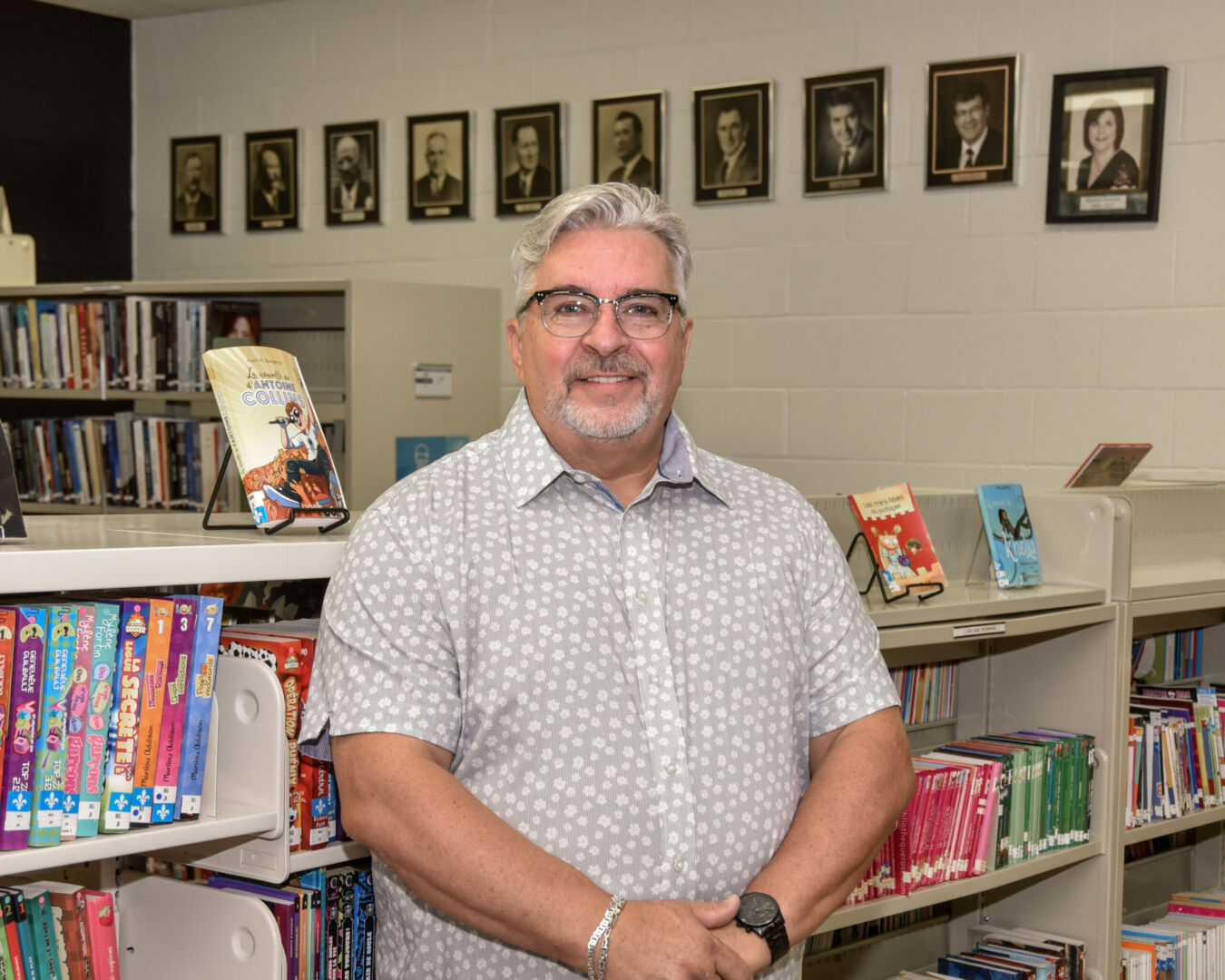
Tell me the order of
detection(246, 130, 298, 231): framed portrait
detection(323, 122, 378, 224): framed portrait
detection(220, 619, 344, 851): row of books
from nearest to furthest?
detection(220, 619, 344, 851): row of books
detection(323, 122, 378, 224): framed portrait
detection(246, 130, 298, 231): framed portrait

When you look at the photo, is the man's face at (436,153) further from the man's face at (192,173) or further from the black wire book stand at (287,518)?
the black wire book stand at (287,518)

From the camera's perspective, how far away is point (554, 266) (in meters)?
1.75

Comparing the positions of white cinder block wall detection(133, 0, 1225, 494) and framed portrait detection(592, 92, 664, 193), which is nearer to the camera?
white cinder block wall detection(133, 0, 1225, 494)

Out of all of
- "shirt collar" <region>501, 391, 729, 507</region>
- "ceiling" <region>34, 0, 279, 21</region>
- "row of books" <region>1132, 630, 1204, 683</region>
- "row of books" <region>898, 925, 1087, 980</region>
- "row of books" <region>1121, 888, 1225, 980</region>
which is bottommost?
"row of books" <region>1121, 888, 1225, 980</region>

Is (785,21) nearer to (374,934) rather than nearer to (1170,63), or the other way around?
(1170,63)

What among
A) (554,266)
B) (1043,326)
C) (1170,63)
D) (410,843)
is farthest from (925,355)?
(410,843)

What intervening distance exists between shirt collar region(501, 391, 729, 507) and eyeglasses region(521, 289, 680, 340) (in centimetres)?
10

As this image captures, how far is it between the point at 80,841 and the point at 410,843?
344 mm

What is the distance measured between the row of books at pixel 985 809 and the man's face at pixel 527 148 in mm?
2825

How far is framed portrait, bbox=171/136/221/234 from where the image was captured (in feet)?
18.9

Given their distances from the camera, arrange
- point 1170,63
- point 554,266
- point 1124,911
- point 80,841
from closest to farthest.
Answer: point 80,841 < point 554,266 < point 1124,911 < point 1170,63

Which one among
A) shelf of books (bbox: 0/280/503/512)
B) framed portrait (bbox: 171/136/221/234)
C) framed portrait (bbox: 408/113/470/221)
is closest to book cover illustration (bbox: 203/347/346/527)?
shelf of books (bbox: 0/280/503/512)

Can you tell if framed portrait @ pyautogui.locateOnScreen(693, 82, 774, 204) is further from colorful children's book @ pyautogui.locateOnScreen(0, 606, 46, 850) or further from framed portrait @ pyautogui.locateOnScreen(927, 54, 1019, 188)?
colorful children's book @ pyautogui.locateOnScreen(0, 606, 46, 850)

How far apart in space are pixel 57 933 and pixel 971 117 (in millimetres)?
3414
